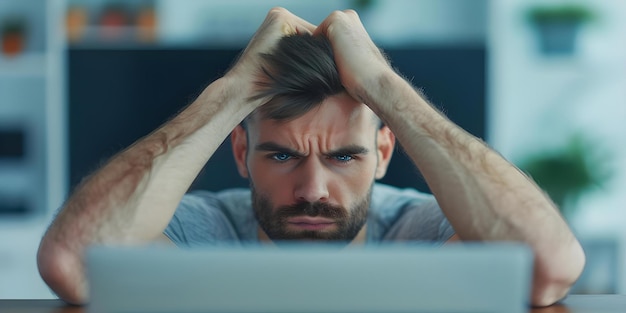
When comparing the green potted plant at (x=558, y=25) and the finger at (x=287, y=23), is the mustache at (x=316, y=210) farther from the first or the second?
the green potted plant at (x=558, y=25)

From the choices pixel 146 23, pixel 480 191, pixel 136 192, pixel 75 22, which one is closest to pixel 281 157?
pixel 136 192

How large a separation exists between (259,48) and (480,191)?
2.03ft

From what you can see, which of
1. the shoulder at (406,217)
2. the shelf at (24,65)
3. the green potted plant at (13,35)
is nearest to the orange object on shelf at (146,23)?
the shelf at (24,65)

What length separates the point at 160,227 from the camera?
1.56 metres

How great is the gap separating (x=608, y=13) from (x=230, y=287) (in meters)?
3.63

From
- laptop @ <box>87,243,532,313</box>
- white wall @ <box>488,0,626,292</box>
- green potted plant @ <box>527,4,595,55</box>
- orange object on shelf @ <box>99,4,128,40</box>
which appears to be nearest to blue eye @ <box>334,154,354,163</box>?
laptop @ <box>87,243,532,313</box>

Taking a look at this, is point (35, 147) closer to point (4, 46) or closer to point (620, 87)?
point (4, 46)

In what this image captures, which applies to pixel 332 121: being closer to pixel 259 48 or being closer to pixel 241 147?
pixel 259 48

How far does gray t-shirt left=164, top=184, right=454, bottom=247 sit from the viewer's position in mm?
1842

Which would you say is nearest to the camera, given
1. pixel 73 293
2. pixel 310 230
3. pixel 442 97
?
pixel 73 293

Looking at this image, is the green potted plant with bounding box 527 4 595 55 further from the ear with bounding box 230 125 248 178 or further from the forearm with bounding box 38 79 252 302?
the forearm with bounding box 38 79 252 302

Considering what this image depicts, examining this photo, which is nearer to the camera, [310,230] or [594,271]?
[310,230]

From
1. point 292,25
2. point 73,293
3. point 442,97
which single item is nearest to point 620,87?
point 442,97

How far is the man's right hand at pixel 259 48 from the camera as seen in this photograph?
1.79m
